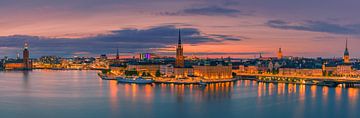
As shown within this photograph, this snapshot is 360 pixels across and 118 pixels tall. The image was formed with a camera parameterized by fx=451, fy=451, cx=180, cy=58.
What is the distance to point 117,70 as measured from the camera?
88.6 ft

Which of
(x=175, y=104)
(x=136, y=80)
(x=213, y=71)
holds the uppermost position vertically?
(x=213, y=71)

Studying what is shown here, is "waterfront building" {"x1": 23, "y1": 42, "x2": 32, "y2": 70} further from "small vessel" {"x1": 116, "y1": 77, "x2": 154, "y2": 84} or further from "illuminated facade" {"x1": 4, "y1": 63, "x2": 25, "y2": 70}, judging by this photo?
"small vessel" {"x1": 116, "y1": 77, "x2": 154, "y2": 84}

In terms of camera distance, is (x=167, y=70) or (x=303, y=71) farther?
(x=303, y=71)

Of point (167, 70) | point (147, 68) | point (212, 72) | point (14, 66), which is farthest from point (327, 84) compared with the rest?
point (14, 66)

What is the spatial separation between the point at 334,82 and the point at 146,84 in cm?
722

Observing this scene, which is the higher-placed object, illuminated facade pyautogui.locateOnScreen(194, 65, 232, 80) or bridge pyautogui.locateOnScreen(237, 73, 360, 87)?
illuminated facade pyautogui.locateOnScreen(194, 65, 232, 80)

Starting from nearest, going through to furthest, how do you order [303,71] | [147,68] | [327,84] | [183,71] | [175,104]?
[175,104]
[327,84]
[183,71]
[303,71]
[147,68]

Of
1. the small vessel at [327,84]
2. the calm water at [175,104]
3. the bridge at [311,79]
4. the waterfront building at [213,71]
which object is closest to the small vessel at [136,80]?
the waterfront building at [213,71]

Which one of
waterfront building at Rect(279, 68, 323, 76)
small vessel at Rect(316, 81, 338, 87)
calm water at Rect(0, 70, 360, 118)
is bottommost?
calm water at Rect(0, 70, 360, 118)

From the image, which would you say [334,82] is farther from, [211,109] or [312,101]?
[211,109]

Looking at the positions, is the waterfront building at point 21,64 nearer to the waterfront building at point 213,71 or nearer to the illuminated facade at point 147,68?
the illuminated facade at point 147,68

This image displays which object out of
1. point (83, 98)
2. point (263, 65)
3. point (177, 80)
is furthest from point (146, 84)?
point (263, 65)

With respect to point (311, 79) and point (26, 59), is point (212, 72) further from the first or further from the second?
point (26, 59)

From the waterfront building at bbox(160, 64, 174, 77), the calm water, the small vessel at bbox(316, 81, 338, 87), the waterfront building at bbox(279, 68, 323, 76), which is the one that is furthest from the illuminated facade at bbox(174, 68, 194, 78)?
the calm water
